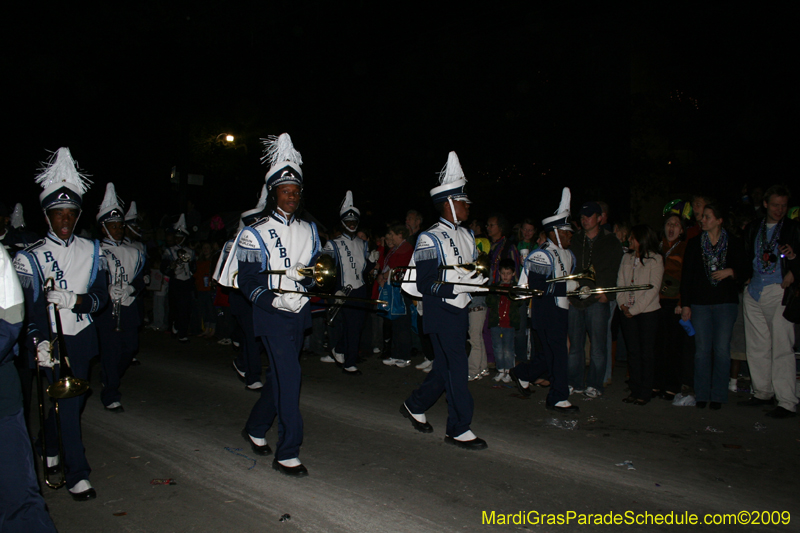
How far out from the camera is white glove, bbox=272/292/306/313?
14.6 ft

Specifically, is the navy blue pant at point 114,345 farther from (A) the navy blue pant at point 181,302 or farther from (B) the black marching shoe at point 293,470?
(A) the navy blue pant at point 181,302

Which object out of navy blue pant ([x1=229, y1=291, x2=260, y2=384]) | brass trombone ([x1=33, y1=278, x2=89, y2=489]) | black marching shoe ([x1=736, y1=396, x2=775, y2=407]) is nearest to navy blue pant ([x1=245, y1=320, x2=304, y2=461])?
brass trombone ([x1=33, y1=278, x2=89, y2=489])

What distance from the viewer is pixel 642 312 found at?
672cm

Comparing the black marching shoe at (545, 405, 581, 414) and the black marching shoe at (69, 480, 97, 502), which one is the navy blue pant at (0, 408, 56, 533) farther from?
the black marching shoe at (545, 405, 581, 414)

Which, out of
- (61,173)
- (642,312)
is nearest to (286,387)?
(61,173)

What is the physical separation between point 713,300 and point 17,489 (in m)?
6.37

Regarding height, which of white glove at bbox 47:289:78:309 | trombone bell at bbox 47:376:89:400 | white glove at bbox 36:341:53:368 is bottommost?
trombone bell at bbox 47:376:89:400

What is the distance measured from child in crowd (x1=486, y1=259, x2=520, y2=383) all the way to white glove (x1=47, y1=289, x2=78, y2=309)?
17.0 feet

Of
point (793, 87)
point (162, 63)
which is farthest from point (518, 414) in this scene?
point (162, 63)

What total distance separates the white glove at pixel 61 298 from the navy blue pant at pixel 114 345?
184cm

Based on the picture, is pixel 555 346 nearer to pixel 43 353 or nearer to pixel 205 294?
pixel 43 353

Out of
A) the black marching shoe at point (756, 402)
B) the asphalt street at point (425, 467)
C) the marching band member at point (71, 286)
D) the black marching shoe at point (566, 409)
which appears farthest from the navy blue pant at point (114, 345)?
the black marching shoe at point (756, 402)

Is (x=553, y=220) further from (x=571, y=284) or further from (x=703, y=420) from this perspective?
(x=703, y=420)

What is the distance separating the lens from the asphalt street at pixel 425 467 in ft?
12.9
